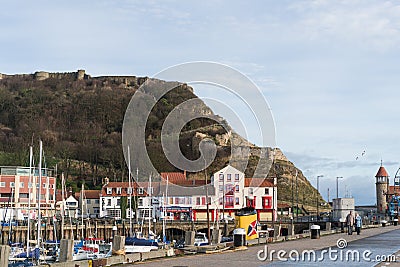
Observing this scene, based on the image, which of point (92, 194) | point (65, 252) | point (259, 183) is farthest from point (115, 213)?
point (65, 252)

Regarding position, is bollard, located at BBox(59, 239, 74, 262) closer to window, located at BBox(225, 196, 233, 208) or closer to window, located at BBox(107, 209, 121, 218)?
window, located at BBox(225, 196, 233, 208)

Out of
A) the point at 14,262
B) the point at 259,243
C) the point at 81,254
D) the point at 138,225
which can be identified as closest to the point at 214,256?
the point at 259,243

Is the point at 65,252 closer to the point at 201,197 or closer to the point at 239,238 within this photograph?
the point at 239,238

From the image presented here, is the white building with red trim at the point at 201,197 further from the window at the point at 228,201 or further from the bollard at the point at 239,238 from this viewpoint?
the bollard at the point at 239,238

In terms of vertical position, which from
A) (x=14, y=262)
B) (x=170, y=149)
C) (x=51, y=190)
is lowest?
(x=14, y=262)

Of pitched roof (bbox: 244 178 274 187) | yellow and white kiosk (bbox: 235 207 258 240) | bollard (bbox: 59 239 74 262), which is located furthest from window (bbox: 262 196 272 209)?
bollard (bbox: 59 239 74 262)

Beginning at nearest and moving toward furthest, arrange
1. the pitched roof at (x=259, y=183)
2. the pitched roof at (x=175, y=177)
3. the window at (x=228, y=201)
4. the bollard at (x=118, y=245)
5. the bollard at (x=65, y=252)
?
the bollard at (x=65, y=252), the bollard at (x=118, y=245), the window at (x=228, y=201), the pitched roof at (x=259, y=183), the pitched roof at (x=175, y=177)

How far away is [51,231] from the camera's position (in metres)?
85.3

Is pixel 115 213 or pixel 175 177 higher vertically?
pixel 175 177

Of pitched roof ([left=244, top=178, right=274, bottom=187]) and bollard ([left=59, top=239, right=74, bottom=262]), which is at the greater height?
pitched roof ([left=244, top=178, right=274, bottom=187])

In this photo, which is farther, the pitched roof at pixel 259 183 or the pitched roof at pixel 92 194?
the pitched roof at pixel 92 194

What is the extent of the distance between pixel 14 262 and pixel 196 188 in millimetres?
75282

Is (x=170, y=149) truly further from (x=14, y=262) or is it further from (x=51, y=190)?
(x=14, y=262)

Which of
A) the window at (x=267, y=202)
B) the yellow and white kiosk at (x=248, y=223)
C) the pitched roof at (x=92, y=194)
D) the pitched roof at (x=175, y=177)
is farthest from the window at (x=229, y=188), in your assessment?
the yellow and white kiosk at (x=248, y=223)
